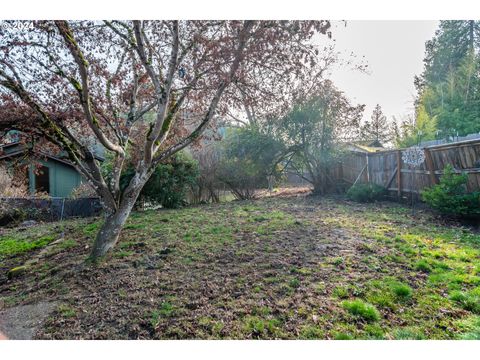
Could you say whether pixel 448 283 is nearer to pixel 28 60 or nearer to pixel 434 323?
pixel 434 323

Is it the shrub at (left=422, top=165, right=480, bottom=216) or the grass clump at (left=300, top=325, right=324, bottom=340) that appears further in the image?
the shrub at (left=422, top=165, right=480, bottom=216)

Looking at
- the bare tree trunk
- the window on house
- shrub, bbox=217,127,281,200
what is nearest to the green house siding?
the window on house

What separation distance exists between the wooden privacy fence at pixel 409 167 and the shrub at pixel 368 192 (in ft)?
0.94

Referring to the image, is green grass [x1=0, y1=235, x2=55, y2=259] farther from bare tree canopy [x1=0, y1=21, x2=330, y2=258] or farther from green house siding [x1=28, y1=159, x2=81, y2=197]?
green house siding [x1=28, y1=159, x2=81, y2=197]

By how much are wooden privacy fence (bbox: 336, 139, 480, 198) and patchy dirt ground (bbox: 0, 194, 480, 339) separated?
4.29ft

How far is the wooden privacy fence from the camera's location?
15.8ft

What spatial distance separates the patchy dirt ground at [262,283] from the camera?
6.40 feet

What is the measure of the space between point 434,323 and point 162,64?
430cm

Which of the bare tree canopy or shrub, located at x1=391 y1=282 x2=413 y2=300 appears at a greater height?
the bare tree canopy

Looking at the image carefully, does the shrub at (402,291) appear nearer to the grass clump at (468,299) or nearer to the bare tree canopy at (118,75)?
the grass clump at (468,299)

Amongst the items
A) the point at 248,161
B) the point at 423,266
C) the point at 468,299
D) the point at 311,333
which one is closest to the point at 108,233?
the point at 311,333

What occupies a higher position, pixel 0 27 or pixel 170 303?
pixel 0 27
